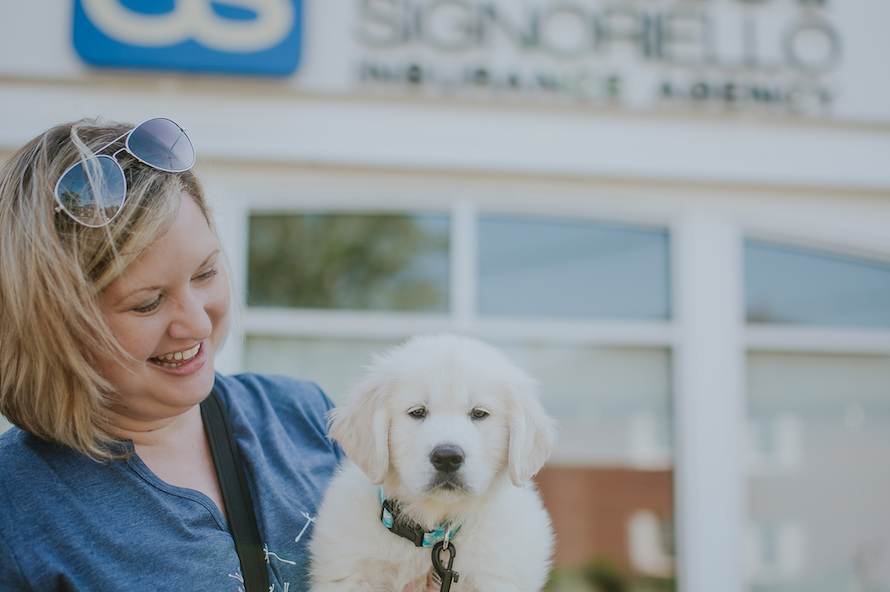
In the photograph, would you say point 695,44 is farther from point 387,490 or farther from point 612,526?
point 387,490

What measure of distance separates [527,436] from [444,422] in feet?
0.97

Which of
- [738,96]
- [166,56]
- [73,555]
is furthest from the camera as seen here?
[738,96]

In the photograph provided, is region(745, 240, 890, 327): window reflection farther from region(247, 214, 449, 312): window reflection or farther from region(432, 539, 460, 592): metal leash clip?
region(432, 539, 460, 592): metal leash clip

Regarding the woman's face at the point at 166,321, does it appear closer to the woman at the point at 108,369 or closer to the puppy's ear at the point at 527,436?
the woman at the point at 108,369

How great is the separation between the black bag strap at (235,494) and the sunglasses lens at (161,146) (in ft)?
2.38

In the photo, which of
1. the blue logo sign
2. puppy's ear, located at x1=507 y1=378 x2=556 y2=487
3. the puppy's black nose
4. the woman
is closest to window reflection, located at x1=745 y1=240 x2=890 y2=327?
the blue logo sign

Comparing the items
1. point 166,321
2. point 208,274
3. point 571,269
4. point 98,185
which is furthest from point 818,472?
point 98,185

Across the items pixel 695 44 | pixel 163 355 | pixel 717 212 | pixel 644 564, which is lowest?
pixel 644 564

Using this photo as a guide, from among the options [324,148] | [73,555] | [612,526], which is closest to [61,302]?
[73,555]

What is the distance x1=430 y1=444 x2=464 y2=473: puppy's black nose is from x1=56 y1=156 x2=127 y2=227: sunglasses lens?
3.62ft

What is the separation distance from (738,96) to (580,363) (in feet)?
8.96

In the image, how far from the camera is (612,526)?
6461 mm

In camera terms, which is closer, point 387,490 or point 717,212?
point 387,490

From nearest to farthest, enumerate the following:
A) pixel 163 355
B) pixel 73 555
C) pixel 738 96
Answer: pixel 73 555, pixel 163 355, pixel 738 96
